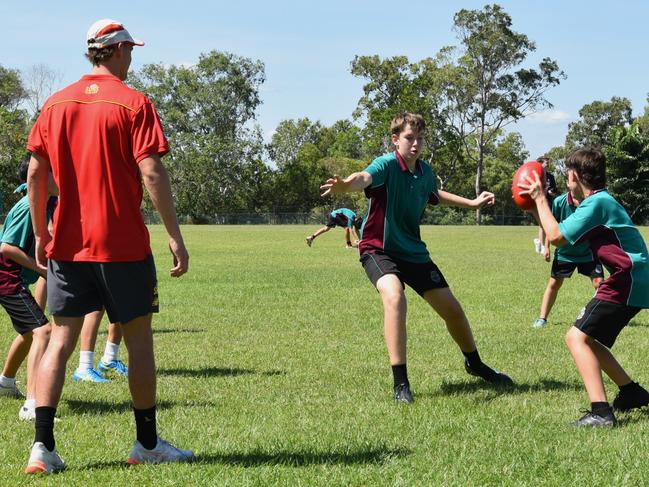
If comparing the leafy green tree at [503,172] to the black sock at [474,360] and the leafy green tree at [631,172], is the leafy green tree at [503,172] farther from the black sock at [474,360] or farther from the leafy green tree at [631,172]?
the black sock at [474,360]

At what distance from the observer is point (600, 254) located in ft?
17.8

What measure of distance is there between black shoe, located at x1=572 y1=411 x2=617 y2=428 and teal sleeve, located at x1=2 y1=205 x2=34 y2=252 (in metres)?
4.17

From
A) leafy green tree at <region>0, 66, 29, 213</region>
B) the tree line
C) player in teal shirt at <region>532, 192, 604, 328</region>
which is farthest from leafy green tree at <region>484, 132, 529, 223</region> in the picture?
player in teal shirt at <region>532, 192, 604, 328</region>

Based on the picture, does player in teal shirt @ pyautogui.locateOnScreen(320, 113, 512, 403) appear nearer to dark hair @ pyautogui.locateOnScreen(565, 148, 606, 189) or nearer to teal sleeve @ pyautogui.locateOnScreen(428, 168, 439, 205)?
teal sleeve @ pyautogui.locateOnScreen(428, 168, 439, 205)

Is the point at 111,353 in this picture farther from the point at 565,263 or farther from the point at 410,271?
the point at 565,263

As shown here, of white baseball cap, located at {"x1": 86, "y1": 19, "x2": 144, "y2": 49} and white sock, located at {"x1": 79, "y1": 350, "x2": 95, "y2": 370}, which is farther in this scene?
white sock, located at {"x1": 79, "y1": 350, "x2": 95, "y2": 370}

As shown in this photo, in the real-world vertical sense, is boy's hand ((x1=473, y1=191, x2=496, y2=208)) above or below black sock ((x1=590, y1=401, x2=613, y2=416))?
above

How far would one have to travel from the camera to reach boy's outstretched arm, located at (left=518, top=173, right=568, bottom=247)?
528 cm

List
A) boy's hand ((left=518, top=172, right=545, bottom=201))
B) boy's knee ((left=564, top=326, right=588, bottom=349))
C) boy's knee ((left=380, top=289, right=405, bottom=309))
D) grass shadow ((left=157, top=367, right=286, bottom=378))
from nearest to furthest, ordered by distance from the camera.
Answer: boy's hand ((left=518, top=172, right=545, bottom=201)), boy's knee ((left=564, top=326, right=588, bottom=349)), boy's knee ((left=380, top=289, right=405, bottom=309)), grass shadow ((left=157, top=367, right=286, bottom=378))

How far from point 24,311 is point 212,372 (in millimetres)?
2047

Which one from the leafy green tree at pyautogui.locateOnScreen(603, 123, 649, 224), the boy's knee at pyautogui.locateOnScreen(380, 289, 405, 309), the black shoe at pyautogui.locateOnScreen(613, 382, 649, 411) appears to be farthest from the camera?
the leafy green tree at pyautogui.locateOnScreen(603, 123, 649, 224)

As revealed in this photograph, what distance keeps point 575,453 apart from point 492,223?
7295 centimetres

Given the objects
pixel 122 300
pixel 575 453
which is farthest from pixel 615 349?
pixel 122 300

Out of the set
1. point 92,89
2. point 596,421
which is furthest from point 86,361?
point 596,421
